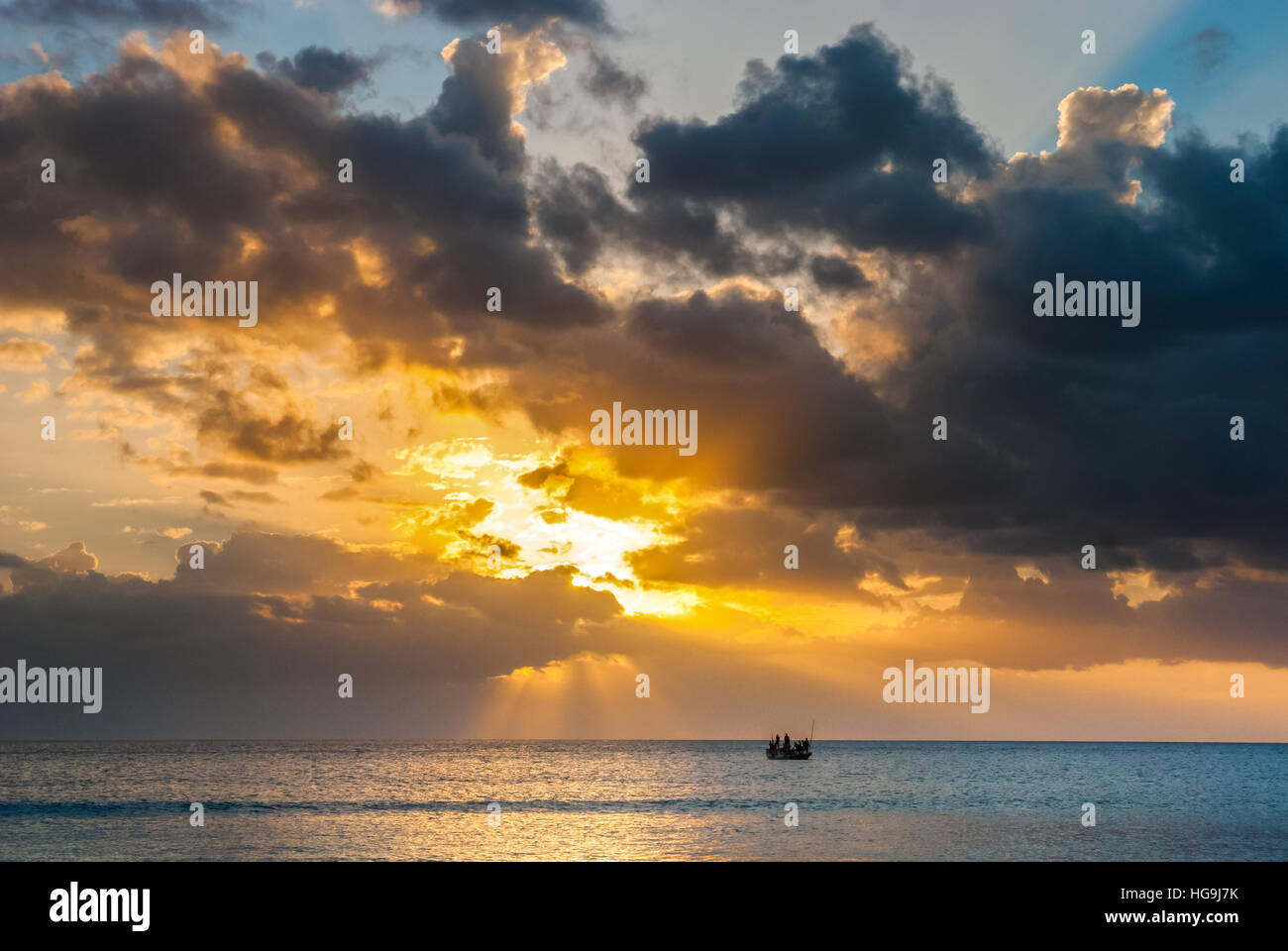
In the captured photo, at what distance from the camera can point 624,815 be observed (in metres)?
55.5

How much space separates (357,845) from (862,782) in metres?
60.0

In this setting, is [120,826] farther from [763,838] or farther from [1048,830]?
[1048,830]

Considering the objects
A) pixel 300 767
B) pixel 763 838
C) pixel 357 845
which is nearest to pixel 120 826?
pixel 357 845

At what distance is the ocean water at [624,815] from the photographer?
130 ft
